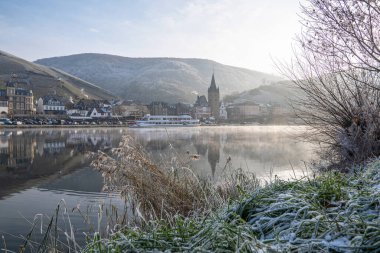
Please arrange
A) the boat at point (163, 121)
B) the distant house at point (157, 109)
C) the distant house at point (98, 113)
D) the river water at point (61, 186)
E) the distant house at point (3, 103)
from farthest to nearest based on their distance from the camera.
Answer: the distant house at point (157, 109), the distant house at point (98, 113), the boat at point (163, 121), the distant house at point (3, 103), the river water at point (61, 186)

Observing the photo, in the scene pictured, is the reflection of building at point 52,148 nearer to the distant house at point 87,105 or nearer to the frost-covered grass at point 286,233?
the frost-covered grass at point 286,233

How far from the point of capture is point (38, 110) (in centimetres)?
9381

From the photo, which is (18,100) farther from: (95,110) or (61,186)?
(61,186)

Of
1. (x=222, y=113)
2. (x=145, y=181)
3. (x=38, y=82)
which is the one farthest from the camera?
(x=38, y=82)

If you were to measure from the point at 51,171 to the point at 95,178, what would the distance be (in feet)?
10.9

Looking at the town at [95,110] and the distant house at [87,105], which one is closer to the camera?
the town at [95,110]

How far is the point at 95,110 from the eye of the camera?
9531 cm

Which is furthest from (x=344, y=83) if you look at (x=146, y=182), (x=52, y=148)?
(x=52, y=148)

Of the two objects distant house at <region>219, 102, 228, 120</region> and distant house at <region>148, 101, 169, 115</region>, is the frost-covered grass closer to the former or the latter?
distant house at <region>148, 101, 169, 115</region>

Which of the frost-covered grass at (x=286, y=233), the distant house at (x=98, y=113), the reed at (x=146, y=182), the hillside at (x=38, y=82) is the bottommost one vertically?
the reed at (x=146, y=182)

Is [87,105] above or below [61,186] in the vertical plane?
above

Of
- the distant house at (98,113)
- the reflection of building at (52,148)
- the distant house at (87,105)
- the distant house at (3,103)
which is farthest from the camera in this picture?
the distant house at (87,105)

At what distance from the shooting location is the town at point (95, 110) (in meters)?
77.9

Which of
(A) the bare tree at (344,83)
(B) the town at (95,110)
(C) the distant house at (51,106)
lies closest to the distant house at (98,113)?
(B) the town at (95,110)
